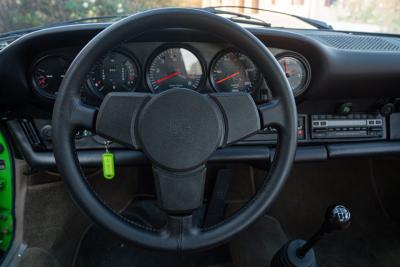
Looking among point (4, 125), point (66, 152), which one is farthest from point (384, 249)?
point (4, 125)

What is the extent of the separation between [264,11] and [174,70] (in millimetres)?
Answer: 711

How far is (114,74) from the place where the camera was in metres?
1.44

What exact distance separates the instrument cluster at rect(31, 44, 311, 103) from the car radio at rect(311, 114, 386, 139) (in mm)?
346

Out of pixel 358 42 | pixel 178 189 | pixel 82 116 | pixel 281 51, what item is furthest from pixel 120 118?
pixel 358 42

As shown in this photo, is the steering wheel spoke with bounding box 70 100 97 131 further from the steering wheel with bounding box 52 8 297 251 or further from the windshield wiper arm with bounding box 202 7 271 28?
the windshield wiper arm with bounding box 202 7 271 28

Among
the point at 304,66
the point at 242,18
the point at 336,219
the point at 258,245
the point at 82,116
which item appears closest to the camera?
the point at 82,116

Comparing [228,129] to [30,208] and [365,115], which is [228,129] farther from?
[30,208]

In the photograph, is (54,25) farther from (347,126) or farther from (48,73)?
(347,126)

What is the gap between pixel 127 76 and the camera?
1453 mm

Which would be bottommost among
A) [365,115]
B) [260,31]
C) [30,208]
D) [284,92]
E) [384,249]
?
[384,249]

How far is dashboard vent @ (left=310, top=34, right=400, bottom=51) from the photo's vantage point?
163 centimetres

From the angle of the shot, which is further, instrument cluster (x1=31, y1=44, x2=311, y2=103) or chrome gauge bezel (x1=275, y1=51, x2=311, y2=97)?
chrome gauge bezel (x1=275, y1=51, x2=311, y2=97)

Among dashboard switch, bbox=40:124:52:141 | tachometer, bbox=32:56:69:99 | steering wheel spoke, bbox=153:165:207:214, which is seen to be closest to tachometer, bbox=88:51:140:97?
tachometer, bbox=32:56:69:99

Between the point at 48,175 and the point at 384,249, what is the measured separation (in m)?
1.96
